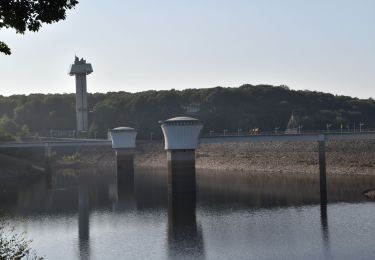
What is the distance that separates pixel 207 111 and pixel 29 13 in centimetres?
11703

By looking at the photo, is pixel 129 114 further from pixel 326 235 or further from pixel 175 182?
pixel 326 235

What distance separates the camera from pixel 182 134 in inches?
2761

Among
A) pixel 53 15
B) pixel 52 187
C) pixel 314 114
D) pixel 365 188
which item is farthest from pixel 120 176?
pixel 53 15

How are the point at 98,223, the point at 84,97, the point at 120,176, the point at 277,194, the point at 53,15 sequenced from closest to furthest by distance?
the point at 53,15 → the point at 98,223 → the point at 277,194 → the point at 120,176 → the point at 84,97

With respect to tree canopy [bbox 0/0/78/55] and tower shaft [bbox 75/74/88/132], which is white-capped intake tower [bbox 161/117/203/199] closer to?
tree canopy [bbox 0/0/78/55]

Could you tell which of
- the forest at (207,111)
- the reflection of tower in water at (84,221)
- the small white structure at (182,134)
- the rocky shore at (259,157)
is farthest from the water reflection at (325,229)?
the forest at (207,111)

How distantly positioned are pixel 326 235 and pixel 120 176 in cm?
5332

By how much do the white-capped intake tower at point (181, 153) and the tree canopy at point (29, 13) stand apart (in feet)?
161

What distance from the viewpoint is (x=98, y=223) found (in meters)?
47.5

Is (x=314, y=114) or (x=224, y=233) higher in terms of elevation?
(x=314, y=114)

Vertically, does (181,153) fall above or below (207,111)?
below

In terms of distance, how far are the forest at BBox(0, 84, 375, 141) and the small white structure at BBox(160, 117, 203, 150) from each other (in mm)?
53700

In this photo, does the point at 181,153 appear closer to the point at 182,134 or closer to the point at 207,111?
the point at 182,134

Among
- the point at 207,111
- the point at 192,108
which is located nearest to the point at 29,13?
the point at 207,111
